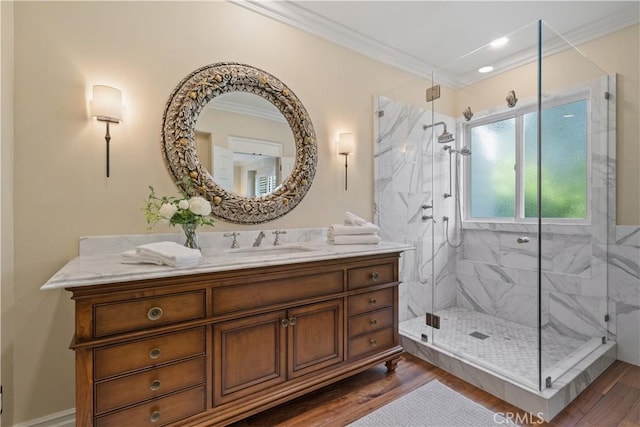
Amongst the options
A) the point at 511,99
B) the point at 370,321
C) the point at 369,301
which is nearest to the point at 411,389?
the point at 370,321

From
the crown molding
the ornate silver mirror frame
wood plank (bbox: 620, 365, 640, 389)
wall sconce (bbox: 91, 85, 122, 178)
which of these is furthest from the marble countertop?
wood plank (bbox: 620, 365, 640, 389)

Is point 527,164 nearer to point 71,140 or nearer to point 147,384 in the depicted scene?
point 147,384

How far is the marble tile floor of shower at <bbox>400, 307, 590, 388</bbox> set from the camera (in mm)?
1980

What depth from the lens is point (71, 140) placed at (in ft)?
5.30

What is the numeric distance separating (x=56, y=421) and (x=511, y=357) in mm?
2873

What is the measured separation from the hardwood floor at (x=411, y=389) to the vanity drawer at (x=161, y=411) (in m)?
0.39

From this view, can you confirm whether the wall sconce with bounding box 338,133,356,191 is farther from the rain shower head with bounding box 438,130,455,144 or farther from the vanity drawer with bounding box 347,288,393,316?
the vanity drawer with bounding box 347,288,393,316

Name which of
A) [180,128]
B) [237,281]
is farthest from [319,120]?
[237,281]

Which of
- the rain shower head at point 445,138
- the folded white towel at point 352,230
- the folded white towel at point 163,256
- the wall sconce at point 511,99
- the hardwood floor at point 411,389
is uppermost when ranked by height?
the wall sconce at point 511,99

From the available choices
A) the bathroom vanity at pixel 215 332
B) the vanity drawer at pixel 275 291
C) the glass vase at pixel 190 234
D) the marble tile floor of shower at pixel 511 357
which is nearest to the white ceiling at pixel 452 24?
the glass vase at pixel 190 234

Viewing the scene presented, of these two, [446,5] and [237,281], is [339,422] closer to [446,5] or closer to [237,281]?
[237,281]

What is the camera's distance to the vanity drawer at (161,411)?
48.4 inches

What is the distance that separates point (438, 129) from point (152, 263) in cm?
280

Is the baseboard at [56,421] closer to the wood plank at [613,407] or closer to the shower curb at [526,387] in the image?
Answer: the shower curb at [526,387]
